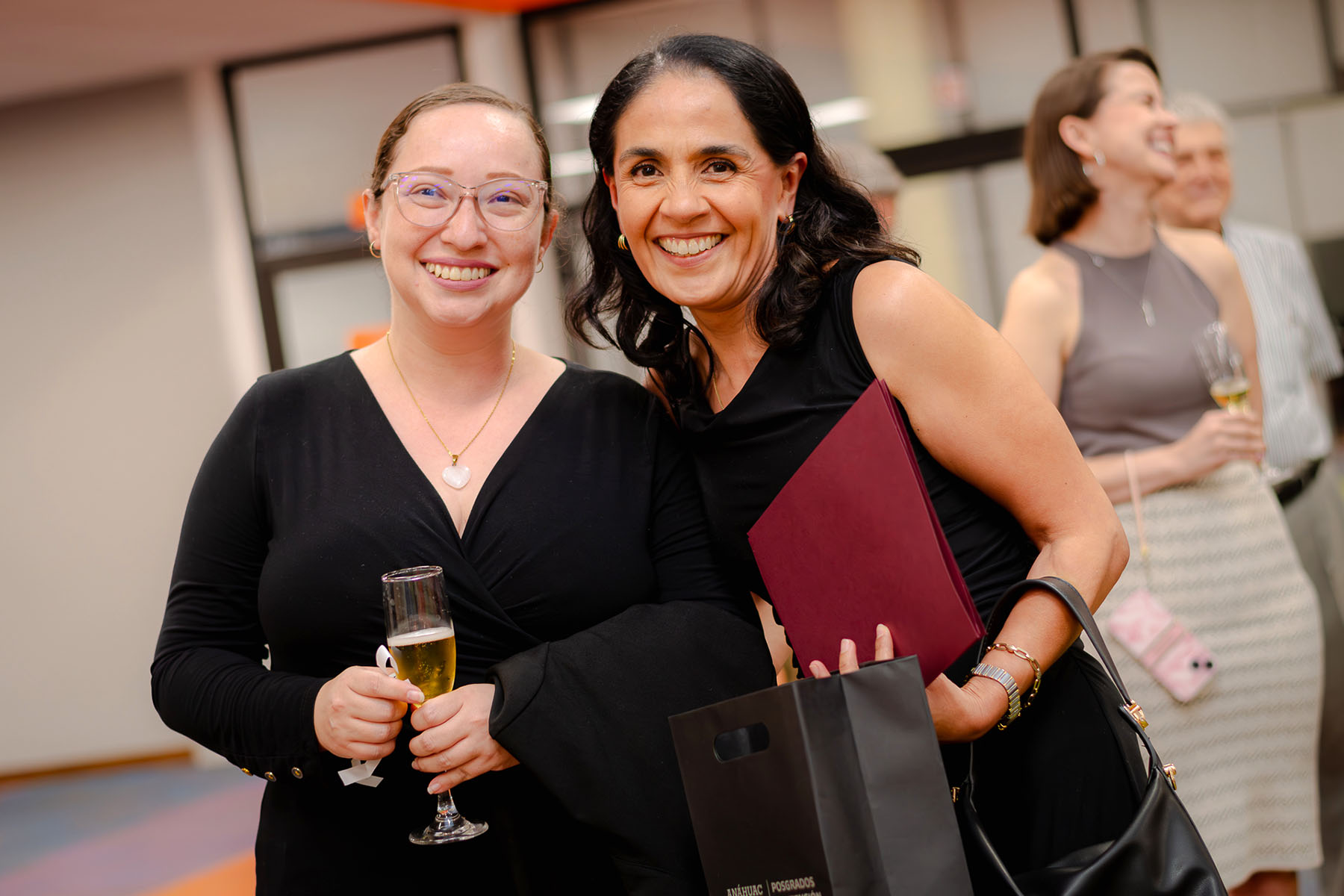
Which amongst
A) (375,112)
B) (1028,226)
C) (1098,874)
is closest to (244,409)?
(1098,874)

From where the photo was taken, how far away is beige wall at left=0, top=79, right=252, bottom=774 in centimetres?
683

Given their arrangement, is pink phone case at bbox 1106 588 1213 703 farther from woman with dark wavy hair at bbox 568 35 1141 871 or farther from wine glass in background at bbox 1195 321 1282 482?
woman with dark wavy hair at bbox 568 35 1141 871

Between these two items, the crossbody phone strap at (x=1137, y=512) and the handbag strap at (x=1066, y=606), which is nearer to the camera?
the handbag strap at (x=1066, y=606)

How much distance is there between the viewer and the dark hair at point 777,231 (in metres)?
1.62

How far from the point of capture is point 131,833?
560cm

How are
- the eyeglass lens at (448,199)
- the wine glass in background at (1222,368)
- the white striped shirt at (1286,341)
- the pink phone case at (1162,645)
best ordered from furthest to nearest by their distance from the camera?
the white striped shirt at (1286,341), the wine glass in background at (1222,368), the pink phone case at (1162,645), the eyeglass lens at (448,199)

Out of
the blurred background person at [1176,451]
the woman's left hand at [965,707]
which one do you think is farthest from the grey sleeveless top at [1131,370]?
the woman's left hand at [965,707]

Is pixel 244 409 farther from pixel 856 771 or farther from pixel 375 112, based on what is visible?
pixel 375 112

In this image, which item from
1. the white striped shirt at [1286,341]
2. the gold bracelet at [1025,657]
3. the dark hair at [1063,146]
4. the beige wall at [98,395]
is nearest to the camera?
the gold bracelet at [1025,657]

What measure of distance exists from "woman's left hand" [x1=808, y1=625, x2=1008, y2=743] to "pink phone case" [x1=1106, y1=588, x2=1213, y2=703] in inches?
47.8

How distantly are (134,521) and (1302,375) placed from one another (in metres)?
6.17

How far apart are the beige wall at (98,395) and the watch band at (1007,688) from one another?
614 centimetres

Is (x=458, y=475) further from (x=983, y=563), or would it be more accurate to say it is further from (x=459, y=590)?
(x=983, y=563)

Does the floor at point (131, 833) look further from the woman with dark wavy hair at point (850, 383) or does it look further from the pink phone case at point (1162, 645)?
the woman with dark wavy hair at point (850, 383)
